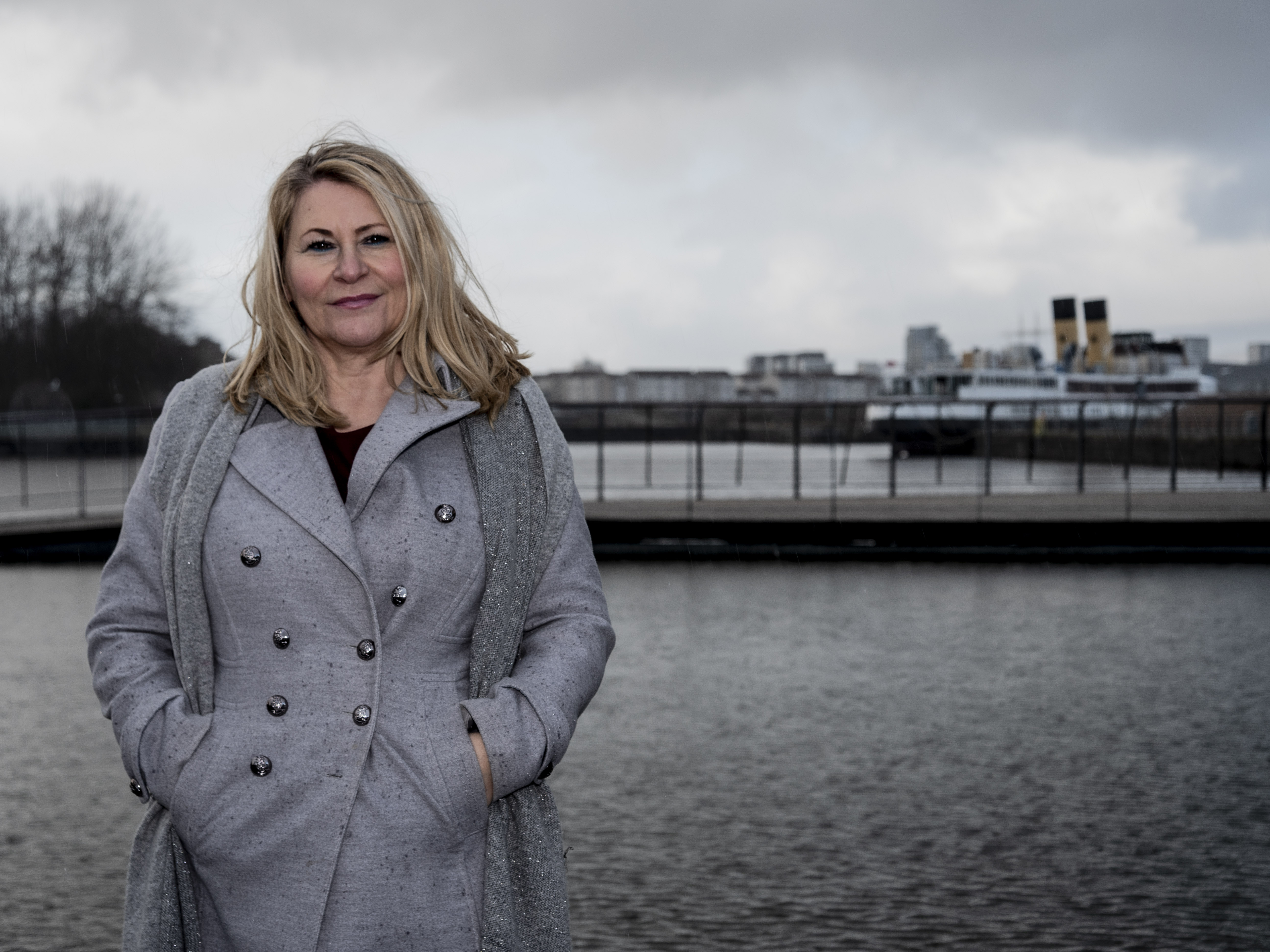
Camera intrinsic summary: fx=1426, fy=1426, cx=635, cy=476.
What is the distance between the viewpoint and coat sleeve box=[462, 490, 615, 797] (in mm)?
1708

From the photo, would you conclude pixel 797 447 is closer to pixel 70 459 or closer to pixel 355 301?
pixel 355 301

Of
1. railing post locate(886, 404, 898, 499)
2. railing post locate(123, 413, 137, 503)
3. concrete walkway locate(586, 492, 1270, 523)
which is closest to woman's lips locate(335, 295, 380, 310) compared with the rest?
concrete walkway locate(586, 492, 1270, 523)

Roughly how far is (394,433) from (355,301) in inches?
8.1

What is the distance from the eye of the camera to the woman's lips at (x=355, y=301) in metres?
1.87

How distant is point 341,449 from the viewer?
1.86 m

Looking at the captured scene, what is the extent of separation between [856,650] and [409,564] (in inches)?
273

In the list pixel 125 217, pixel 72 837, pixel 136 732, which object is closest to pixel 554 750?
pixel 136 732

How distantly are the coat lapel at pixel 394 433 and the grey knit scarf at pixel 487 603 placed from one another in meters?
0.05

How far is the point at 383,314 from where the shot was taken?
1.88 meters

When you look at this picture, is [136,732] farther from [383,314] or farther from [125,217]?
[125,217]

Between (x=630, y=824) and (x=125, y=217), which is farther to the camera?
(x=125, y=217)

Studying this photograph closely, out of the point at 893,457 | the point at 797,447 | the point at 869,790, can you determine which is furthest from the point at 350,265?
the point at 797,447

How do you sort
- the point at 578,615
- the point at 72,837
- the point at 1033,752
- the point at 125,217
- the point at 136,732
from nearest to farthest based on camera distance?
1. the point at 136,732
2. the point at 578,615
3. the point at 72,837
4. the point at 1033,752
5. the point at 125,217

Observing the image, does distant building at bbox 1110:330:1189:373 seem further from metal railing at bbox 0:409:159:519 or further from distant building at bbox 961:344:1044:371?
metal railing at bbox 0:409:159:519
